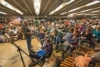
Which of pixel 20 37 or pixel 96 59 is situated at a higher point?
pixel 96 59

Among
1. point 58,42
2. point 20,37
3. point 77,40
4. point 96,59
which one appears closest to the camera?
point 96,59

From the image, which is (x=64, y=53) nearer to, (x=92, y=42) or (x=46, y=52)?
(x=46, y=52)

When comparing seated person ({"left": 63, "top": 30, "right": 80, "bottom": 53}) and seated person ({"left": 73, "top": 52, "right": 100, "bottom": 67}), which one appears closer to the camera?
seated person ({"left": 73, "top": 52, "right": 100, "bottom": 67})

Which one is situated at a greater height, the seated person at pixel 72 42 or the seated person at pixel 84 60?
the seated person at pixel 84 60

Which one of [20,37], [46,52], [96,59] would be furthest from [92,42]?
[20,37]

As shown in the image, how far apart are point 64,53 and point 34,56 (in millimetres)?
1305

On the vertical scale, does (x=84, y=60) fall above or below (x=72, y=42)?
above

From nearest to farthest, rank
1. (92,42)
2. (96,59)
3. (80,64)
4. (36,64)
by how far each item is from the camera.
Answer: (80,64) → (96,59) → (36,64) → (92,42)

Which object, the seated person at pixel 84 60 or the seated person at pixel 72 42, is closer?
the seated person at pixel 84 60

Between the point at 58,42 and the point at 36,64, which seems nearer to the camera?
the point at 36,64

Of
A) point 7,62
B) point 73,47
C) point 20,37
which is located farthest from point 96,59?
point 20,37

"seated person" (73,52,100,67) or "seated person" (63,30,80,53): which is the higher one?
"seated person" (73,52,100,67)

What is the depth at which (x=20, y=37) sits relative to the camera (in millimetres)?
12711

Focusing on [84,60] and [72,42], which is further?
[72,42]
